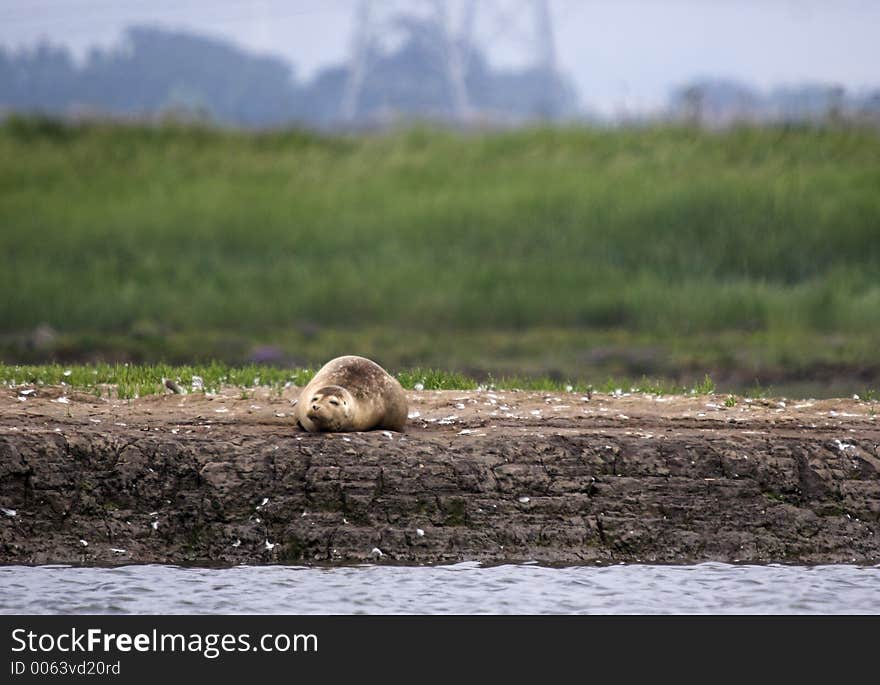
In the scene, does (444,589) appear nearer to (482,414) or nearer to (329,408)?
(329,408)

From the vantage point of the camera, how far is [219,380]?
15008 mm

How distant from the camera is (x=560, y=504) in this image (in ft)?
38.7

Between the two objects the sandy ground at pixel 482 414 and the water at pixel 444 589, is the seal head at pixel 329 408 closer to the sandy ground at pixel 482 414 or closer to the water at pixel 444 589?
the sandy ground at pixel 482 414

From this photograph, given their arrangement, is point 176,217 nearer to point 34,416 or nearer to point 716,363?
point 716,363

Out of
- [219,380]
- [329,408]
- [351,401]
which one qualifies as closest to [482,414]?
[351,401]

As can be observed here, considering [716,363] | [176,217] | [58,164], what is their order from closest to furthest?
1. [716,363]
2. [176,217]
3. [58,164]

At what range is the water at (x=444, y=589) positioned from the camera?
Result: 33.3ft

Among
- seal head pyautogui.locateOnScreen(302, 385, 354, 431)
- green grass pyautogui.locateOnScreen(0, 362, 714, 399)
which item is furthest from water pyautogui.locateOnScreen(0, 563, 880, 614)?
green grass pyautogui.locateOnScreen(0, 362, 714, 399)

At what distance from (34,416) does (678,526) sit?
5.30 metres

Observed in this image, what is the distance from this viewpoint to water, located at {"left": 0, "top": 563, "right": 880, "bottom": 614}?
400 inches

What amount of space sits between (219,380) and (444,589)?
5.09 m

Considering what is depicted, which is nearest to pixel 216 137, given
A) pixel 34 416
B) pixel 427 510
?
pixel 34 416

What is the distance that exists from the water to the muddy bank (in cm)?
26

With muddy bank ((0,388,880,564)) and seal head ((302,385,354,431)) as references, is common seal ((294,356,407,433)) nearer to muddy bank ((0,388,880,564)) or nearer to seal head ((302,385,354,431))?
seal head ((302,385,354,431))
